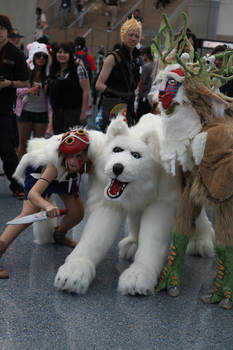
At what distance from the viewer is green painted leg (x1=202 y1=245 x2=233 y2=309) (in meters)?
2.35

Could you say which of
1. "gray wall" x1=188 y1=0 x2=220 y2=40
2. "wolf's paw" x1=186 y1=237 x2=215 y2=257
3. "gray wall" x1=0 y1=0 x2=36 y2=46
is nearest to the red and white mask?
"wolf's paw" x1=186 y1=237 x2=215 y2=257

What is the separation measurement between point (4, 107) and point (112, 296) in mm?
2143

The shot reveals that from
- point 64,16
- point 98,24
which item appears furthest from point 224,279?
point 64,16

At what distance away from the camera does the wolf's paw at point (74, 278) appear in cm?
242

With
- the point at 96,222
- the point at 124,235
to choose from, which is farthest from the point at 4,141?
the point at 96,222

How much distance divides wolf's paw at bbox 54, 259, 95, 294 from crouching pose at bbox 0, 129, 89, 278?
0.96 feet

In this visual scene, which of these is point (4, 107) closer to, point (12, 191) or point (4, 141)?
point (4, 141)

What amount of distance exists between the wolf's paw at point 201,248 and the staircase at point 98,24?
9587 mm

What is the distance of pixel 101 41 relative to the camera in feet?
42.8

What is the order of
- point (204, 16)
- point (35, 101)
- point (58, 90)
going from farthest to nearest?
point (204, 16), point (35, 101), point (58, 90)

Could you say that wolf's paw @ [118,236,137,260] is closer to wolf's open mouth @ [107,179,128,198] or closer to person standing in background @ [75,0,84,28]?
wolf's open mouth @ [107,179,128,198]

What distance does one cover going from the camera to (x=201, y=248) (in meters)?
3.15

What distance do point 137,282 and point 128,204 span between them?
458mm

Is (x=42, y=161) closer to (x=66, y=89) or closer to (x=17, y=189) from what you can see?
(x=17, y=189)
